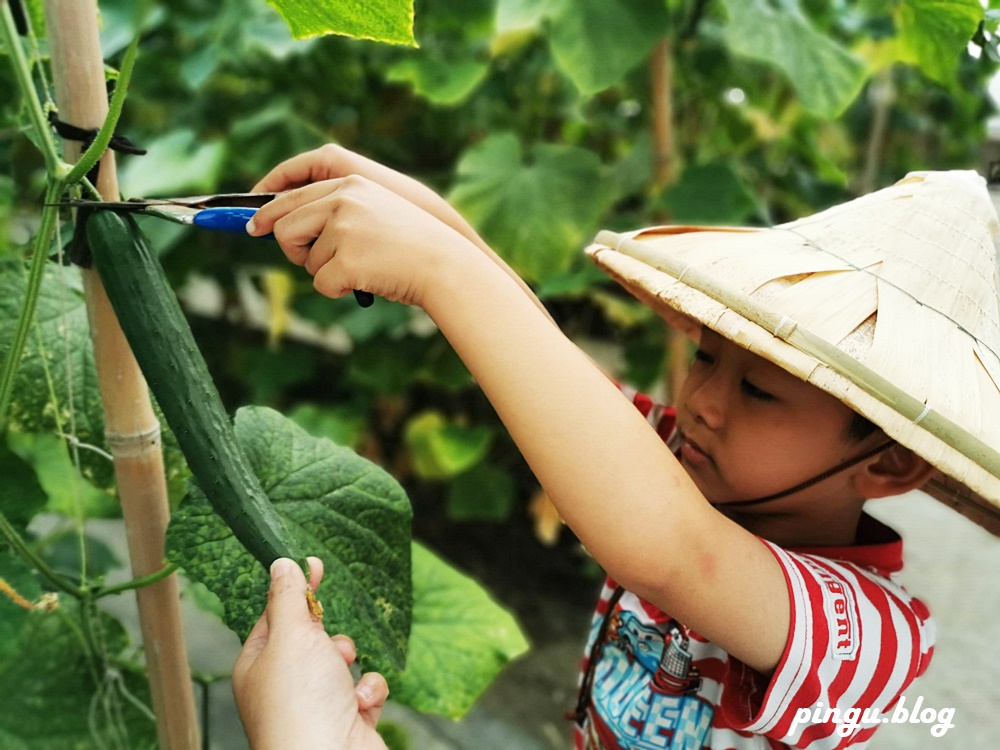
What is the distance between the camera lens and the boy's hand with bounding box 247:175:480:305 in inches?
15.2

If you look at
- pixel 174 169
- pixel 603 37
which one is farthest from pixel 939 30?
pixel 174 169

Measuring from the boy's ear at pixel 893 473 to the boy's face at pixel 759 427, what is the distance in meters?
0.01

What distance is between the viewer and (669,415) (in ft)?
2.16

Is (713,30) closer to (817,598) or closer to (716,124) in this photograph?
(716,124)

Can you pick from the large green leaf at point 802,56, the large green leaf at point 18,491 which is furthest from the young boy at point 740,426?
the large green leaf at point 802,56

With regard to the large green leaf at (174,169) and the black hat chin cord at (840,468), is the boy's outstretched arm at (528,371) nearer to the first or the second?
the black hat chin cord at (840,468)

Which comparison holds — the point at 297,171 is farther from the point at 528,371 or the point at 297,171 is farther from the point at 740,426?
the point at 740,426

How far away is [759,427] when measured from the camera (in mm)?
488

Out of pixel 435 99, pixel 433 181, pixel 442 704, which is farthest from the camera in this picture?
pixel 433 181

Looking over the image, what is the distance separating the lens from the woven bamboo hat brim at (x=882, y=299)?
406mm

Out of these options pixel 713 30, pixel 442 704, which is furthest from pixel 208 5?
pixel 442 704

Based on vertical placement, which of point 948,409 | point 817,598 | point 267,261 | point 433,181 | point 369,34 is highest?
point 369,34

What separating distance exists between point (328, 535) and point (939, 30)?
1.87 feet

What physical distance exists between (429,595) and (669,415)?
0.26m
